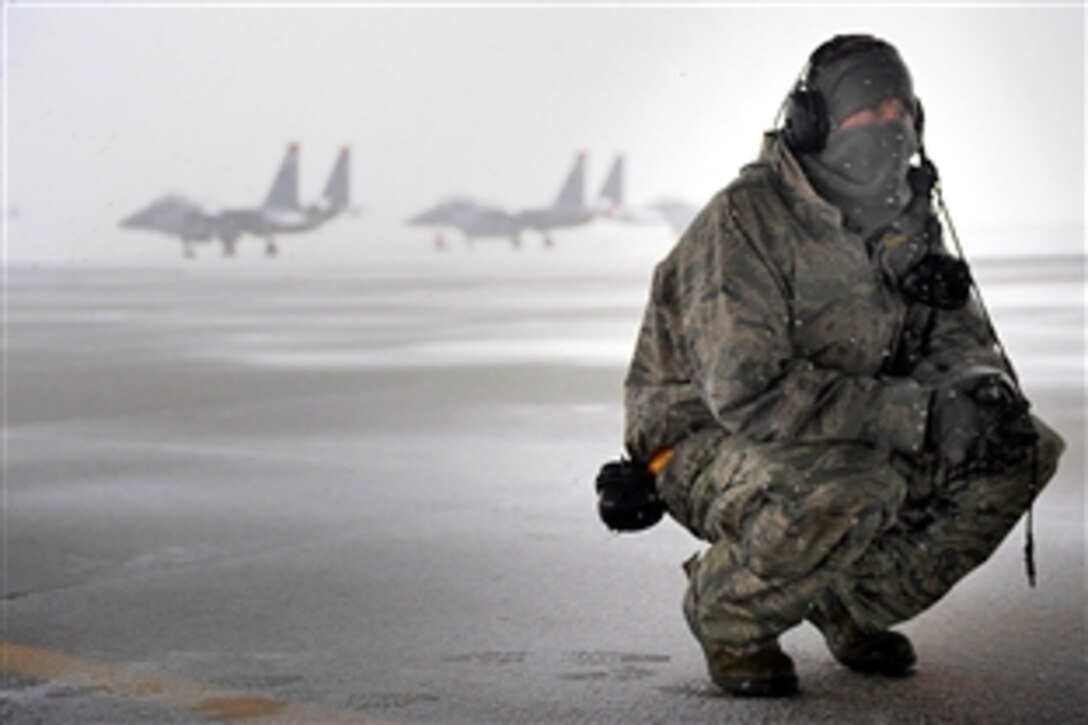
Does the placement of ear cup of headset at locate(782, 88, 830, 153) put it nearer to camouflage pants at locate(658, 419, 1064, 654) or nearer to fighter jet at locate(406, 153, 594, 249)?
camouflage pants at locate(658, 419, 1064, 654)

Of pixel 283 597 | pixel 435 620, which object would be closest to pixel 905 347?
pixel 435 620

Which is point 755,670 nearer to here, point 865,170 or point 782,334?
point 782,334

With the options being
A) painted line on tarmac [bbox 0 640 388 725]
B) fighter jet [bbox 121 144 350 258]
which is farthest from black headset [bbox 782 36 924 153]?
fighter jet [bbox 121 144 350 258]

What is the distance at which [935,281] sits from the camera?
3.41 meters

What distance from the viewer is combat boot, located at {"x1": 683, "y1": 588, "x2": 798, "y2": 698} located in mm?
3391

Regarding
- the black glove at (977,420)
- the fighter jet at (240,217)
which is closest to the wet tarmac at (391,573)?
the black glove at (977,420)

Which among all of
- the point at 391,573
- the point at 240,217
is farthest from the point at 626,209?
the point at 391,573

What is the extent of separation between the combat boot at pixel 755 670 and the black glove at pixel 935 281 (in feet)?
2.38

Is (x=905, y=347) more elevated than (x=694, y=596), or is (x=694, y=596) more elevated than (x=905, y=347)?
(x=905, y=347)

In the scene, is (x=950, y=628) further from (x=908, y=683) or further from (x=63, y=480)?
(x=63, y=480)

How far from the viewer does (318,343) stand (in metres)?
14.4

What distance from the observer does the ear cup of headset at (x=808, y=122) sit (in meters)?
3.44

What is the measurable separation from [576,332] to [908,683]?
39.4ft

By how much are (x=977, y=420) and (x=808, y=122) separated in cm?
69
